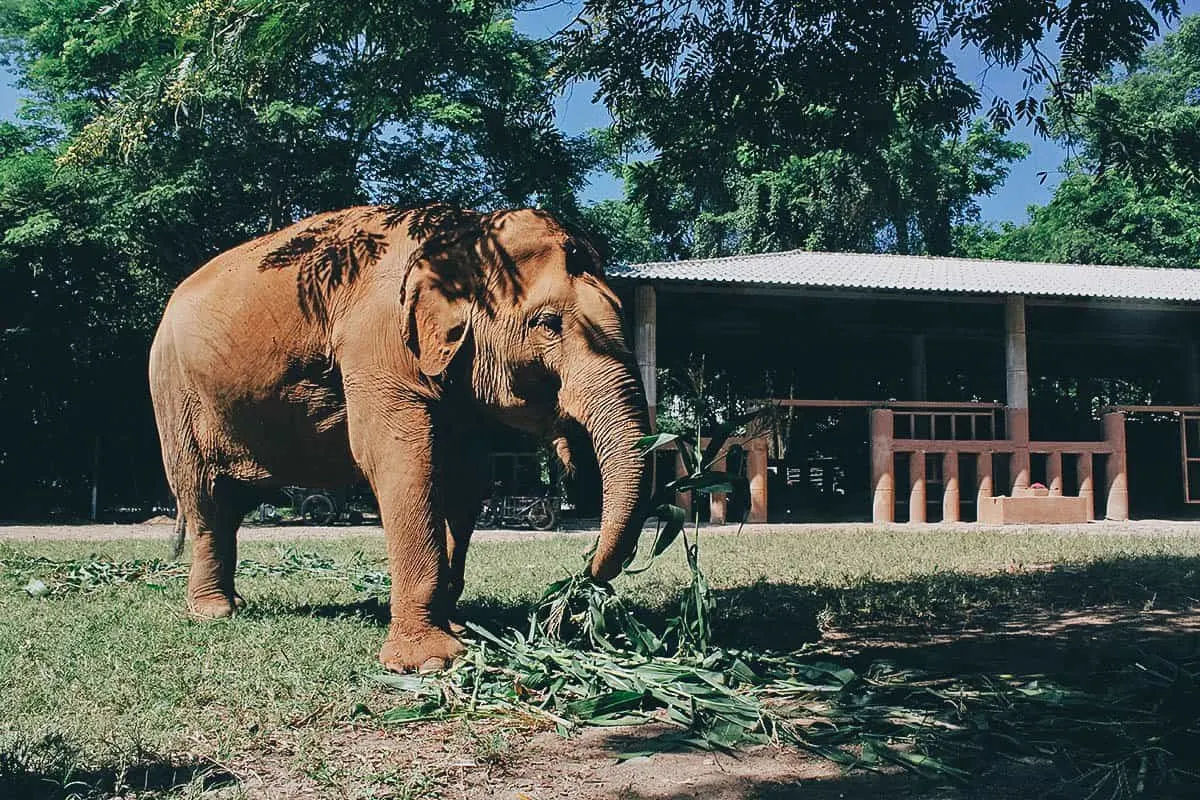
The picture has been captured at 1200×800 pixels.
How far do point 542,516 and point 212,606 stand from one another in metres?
11.6

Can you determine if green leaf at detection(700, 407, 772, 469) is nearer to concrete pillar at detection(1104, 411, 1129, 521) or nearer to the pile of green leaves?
the pile of green leaves

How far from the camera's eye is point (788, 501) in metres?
23.7

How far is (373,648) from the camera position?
5879mm

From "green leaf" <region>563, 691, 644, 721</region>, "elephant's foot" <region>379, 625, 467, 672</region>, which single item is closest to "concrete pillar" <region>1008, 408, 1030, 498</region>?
"elephant's foot" <region>379, 625, 467, 672</region>

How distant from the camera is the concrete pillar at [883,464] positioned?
61.7 feet

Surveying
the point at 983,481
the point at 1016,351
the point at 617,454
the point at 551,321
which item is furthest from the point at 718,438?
the point at 1016,351

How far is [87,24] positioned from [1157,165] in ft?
56.5

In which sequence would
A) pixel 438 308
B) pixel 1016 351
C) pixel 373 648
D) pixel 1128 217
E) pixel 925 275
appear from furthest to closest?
pixel 1128 217
pixel 925 275
pixel 1016 351
pixel 373 648
pixel 438 308

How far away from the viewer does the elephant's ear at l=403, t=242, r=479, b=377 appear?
5625mm

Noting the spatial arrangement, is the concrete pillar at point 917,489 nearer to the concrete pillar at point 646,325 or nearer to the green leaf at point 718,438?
the concrete pillar at point 646,325

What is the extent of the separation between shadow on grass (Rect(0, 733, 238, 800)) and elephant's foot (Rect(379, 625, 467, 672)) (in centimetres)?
157

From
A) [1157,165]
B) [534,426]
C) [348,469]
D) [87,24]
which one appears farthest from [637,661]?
[87,24]

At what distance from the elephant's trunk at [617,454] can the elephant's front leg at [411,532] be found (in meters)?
0.86

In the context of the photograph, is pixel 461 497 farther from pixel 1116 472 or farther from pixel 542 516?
pixel 1116 472
